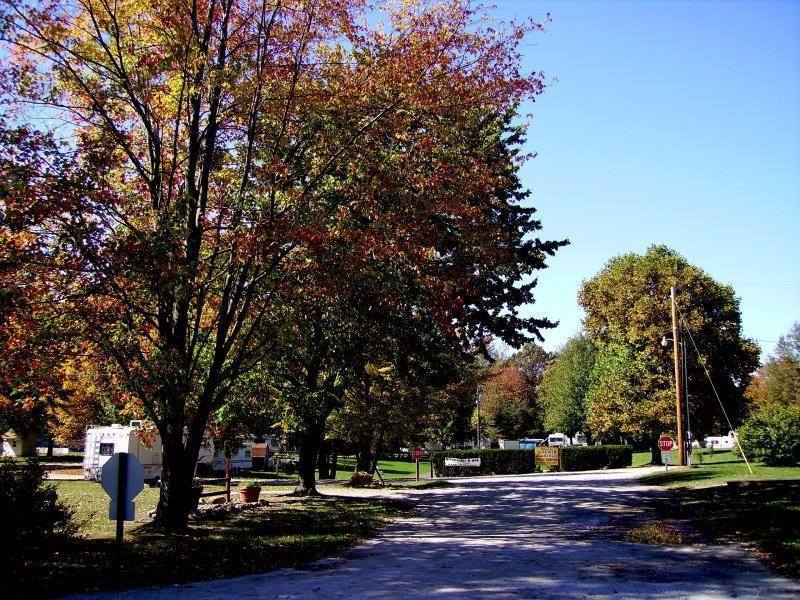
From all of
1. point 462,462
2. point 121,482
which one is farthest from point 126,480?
point 462,462

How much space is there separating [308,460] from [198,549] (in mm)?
14271

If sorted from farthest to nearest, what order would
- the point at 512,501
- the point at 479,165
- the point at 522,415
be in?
the point at 522,415 → the point at 512,501 → the point at 479,165

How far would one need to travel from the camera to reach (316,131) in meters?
14.8

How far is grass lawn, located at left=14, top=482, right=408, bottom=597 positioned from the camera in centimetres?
962

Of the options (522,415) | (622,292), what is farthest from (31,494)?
(522,415)

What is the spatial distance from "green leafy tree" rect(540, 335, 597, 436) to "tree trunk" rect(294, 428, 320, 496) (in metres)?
44.3

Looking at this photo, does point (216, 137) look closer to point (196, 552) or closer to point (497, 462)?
point (196, 552)

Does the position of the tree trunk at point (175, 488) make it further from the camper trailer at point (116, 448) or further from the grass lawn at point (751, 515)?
the camper trailer at point (116, 448)

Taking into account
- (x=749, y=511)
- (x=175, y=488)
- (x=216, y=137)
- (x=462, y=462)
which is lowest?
(x=462, y=462)

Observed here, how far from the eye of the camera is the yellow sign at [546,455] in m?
45.4

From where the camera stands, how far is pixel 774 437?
30.2 meters

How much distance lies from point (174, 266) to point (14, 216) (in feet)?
8.61

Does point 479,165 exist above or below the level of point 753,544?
above

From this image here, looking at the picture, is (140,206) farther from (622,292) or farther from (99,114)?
(622,292)
